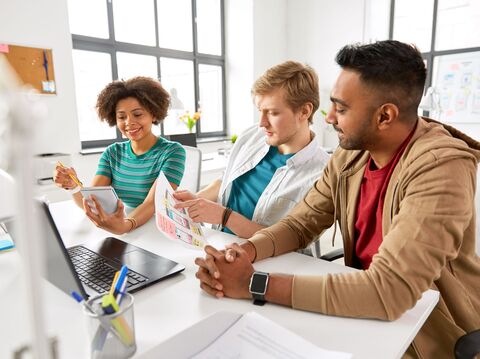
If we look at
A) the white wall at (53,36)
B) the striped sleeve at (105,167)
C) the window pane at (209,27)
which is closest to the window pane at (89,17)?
the white wall at (53,36)

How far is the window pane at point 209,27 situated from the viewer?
491 centimetres

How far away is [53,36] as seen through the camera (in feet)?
10.2

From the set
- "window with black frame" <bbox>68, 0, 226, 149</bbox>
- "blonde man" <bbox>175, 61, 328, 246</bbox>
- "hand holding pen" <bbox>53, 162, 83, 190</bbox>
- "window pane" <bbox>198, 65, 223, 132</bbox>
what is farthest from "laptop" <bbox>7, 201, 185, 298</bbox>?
"window pane" <bbox>198, 65, 223, 132</bbox>

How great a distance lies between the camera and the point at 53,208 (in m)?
1.69

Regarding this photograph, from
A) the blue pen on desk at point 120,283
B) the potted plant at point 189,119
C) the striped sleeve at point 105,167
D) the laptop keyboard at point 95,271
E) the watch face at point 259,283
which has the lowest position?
the laptop keyboard at point 95,271

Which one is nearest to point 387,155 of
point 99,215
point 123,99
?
point 99,215

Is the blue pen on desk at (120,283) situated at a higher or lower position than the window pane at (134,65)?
lower

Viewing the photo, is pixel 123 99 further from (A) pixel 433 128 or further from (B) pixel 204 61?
(B) pixel 204 61

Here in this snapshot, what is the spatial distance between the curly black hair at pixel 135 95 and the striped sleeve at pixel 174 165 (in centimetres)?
24

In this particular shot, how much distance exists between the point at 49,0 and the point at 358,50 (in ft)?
9.81

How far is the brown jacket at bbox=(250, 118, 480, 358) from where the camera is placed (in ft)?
2.64

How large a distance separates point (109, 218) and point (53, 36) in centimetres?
253

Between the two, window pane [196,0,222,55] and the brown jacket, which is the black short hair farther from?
window pane [196,0,222,55]

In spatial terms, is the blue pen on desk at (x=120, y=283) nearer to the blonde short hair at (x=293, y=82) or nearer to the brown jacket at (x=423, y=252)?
the brown jacket at (x=423, y=252)
